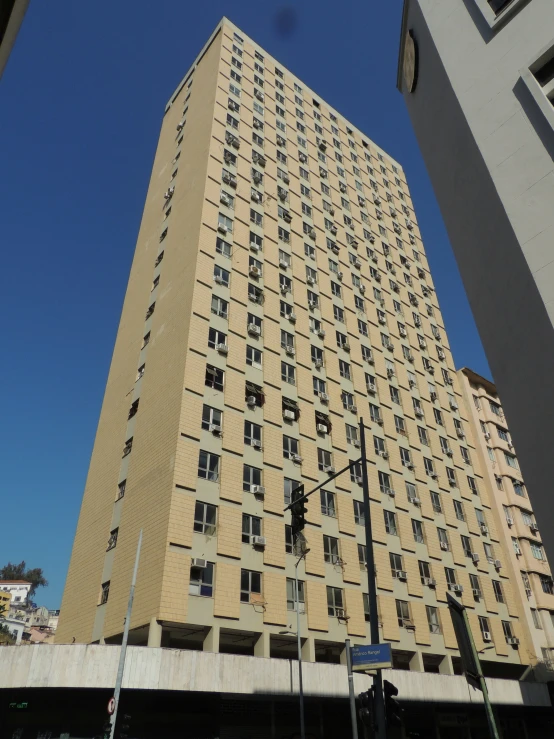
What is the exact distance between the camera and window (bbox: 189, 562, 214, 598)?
2240cm

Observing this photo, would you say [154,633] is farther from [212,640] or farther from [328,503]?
[328,503]

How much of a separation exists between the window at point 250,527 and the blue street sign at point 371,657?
13791 mm

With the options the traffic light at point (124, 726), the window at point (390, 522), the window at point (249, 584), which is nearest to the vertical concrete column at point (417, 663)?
the window at point (390, 522)

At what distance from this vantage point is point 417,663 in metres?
28.4

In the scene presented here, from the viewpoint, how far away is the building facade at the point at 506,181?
11.8 meters

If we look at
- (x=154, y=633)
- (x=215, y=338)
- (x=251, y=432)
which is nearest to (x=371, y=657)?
(x=154, y=633)

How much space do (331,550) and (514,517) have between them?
20.6 metres

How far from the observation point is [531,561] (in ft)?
130

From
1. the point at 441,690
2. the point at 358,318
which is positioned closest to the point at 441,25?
the point at 358,318

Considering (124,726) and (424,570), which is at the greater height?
(424,570)

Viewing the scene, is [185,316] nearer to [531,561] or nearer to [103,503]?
[103,503]

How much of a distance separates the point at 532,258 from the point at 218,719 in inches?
796

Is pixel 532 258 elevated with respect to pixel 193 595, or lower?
elevated

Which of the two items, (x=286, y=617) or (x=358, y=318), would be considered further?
(x=358, y=318)
